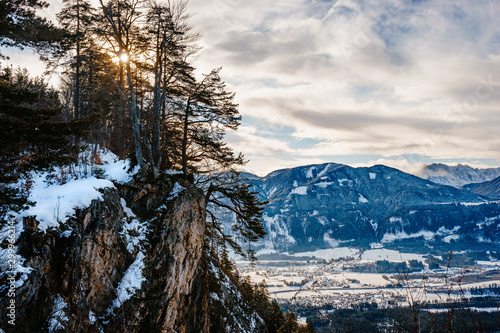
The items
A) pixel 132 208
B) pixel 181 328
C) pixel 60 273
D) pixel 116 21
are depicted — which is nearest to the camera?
pixel 60 273

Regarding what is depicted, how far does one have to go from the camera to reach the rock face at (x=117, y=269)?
656 centimetres

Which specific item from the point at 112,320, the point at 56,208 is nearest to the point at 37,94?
the point at 56,208

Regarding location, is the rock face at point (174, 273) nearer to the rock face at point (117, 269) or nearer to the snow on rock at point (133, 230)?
the rock face at point (117, 269)

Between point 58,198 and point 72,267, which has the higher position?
→ point 58,198

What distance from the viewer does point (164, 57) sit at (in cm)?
1464

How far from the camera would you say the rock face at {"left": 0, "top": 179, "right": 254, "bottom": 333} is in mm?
6562

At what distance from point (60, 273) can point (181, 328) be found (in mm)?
5450

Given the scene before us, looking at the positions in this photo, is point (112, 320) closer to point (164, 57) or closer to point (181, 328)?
point (181, 328)

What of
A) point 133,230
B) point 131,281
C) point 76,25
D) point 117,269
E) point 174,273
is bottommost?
point 174,273

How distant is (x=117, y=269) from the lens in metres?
9.04

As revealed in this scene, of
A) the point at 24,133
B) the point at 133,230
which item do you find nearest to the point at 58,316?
the point at 133,230

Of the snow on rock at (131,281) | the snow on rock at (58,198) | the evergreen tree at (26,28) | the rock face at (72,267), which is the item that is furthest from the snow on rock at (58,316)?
the evergreen tree at (26,28)

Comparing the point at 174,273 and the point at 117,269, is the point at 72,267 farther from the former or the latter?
the point at 174,273

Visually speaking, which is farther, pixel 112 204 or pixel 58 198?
pixel 112 204
